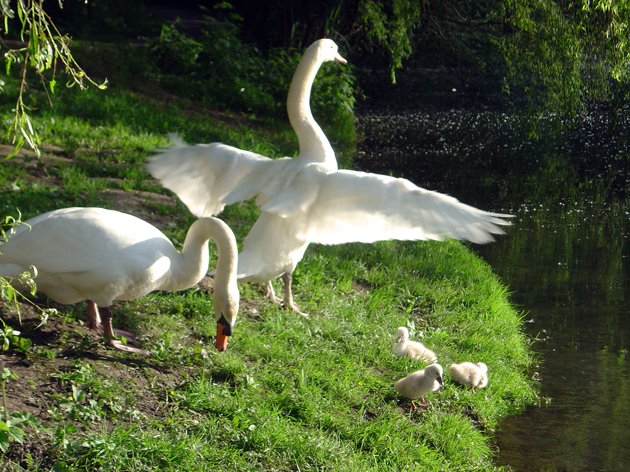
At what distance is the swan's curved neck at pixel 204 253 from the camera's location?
12.3 feet

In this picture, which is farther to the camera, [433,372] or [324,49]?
[324,49]

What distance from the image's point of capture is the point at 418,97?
22.4 m

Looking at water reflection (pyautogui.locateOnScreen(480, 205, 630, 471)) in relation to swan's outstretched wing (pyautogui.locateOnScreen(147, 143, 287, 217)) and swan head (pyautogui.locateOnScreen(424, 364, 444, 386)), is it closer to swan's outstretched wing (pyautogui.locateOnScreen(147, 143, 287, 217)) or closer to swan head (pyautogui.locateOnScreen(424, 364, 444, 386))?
swan head (pyautogui.locateOnScreen(424, 364, 444, 386))

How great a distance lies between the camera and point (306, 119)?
5281 millimetres

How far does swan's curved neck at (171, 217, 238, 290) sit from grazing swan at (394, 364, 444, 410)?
128 cm

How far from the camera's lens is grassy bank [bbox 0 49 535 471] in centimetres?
306

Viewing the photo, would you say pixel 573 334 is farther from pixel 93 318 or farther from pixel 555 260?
pixel 93 318

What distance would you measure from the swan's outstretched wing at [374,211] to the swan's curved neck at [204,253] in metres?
0.38

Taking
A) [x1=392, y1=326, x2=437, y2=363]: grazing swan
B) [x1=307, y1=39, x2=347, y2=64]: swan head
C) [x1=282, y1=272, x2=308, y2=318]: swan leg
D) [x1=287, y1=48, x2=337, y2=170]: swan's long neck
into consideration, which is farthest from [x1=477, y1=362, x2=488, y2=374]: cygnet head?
[x1=307, y1=39, x2=347, y2=64]: swan head

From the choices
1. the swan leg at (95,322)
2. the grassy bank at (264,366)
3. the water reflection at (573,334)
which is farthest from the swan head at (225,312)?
the water reflection at (573,334)

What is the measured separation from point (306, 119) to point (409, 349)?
6.72 ft

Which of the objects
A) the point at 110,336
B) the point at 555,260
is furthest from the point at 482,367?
the point at 555,260

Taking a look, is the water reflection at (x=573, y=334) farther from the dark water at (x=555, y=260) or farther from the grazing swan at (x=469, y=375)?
the grazing swan at (x=469, y=375)

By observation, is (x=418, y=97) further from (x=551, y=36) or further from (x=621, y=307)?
(x=621, y=307)
